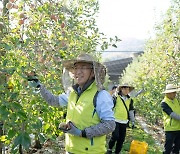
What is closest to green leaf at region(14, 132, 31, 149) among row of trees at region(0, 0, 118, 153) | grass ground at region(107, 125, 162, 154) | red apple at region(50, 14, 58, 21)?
row of trees at region(0, 0, 118, 153)

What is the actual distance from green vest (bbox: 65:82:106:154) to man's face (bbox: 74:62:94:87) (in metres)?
0.08

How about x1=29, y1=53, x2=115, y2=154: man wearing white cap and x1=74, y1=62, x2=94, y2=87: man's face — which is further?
x1=74, y1=62, x2=94, y2=87: man's face

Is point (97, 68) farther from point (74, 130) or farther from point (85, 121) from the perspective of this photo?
point (74, 130)

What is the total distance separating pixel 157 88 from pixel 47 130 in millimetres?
7122

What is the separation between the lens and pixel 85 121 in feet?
9.45

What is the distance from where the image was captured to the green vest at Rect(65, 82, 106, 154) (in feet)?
9.40

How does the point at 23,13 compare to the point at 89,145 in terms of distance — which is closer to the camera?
the point at 89,145

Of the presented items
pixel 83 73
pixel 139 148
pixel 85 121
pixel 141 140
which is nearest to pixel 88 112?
pixel 85 121

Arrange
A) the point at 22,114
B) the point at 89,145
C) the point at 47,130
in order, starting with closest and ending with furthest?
1. the point at 22,114
2. the point at 89,145
3. the point at 47,130

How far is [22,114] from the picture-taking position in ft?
8.43

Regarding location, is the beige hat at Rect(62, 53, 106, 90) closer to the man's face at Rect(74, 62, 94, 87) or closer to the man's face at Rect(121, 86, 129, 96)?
the man's face at Rect(74, 62, 94, 87)

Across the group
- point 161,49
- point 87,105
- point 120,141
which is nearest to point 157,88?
point 161,49

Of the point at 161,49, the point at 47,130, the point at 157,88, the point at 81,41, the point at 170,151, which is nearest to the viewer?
the point at 47,130

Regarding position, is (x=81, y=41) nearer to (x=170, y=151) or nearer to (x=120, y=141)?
(x=120, y=141)
